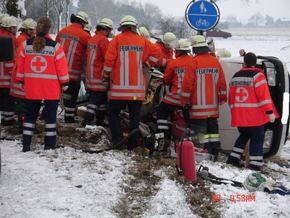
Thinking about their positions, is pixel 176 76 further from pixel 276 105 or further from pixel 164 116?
pixel 276 105

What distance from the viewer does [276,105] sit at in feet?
23.0

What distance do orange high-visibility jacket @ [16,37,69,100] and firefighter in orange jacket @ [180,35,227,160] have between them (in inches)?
79.3

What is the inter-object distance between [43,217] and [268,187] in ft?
8.34

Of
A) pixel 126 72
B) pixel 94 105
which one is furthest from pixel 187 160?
pixel 94 105

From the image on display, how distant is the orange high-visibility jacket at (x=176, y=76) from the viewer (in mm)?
7309

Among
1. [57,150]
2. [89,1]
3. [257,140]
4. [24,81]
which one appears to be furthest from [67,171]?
[89,1]

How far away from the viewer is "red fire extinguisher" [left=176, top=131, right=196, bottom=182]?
208 inches

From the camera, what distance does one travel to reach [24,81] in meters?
6.22

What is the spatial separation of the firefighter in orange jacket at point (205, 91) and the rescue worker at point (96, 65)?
60.7 inches

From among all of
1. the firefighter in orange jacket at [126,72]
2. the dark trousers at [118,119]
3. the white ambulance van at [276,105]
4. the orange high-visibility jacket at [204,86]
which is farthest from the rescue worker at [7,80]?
the white ambulance van at [276,105]

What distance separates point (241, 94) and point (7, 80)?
4.03 m

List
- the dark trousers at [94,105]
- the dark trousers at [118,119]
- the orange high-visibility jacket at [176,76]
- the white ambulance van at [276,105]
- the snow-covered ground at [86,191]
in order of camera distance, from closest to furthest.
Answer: the snow-covered ground at [86,191]
the dark trousers at [118,119]
the white ambulance van at [276,105]
the orange high-visibility jacket at [176,76]
the dark trousers at [94,105]

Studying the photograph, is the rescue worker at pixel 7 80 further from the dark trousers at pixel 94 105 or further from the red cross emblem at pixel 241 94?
the red cross emblem at pixel 241 94

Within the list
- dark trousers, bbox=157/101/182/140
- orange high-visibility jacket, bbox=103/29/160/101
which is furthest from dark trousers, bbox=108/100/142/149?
dark trousers, bbox=157/101/182/140
